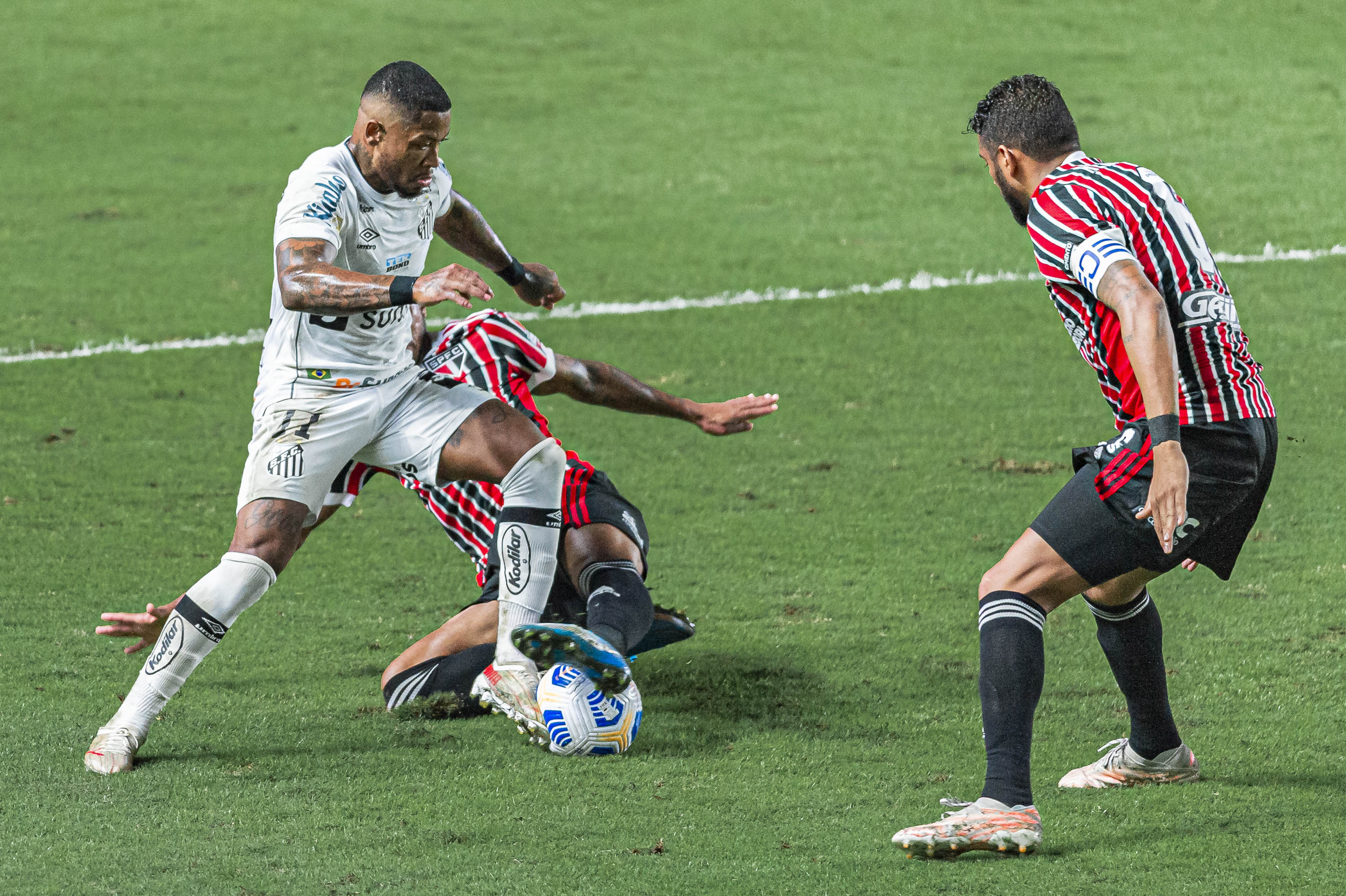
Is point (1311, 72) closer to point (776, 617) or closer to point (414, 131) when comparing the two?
point (776, 617)

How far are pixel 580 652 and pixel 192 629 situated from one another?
1.01 metres

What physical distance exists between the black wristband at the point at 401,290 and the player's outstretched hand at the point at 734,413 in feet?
3.97

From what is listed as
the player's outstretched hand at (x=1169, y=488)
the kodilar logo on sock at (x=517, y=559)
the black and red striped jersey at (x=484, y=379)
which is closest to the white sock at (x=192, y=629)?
the kodilar logo on sock at (x=517, y=559)

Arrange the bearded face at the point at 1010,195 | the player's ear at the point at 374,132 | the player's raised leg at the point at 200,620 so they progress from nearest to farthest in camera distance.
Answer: the bearded face at the point at 1010,195 < the player's raised leg at the point at 200,620 < the player's ear at the point at 374,132

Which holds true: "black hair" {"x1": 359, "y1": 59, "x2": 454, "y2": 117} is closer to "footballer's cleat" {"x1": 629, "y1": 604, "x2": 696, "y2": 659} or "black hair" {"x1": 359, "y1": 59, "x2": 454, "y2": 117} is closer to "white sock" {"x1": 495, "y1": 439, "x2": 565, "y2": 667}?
"white sock" {"x1": 495, "y1": 439, "x2": 565, "y2": 667}

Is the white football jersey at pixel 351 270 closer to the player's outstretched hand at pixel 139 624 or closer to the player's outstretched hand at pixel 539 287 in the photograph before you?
the player's outstretched hand at pixel 539 287

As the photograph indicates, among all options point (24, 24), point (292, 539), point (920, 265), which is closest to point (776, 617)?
point (292, 539)

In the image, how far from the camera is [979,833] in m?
3.59

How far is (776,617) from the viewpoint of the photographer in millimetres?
5625

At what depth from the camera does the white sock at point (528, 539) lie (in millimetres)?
4668

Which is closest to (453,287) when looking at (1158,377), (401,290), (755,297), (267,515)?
(401,290)

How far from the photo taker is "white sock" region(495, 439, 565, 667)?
15.3ft

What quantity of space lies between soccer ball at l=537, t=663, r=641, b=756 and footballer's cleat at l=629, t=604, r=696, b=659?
60 centimetres

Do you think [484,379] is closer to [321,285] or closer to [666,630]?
[666,630]
